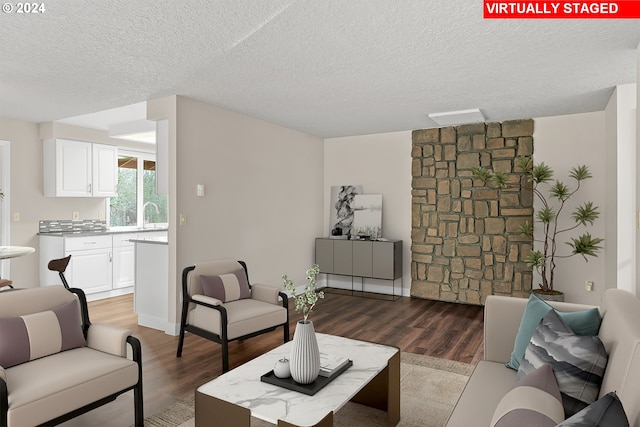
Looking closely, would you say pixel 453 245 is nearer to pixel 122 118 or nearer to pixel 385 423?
pixel 385 423

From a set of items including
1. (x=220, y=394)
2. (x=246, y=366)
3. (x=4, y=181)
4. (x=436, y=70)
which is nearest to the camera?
(x=220, y=394)

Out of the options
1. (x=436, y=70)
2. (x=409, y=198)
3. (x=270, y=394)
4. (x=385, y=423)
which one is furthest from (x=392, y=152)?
(x=270, y=394)

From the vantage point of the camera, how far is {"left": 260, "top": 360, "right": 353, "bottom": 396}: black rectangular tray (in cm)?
196

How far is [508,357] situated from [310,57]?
2515 mm

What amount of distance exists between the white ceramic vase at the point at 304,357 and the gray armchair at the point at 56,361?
1012 mm

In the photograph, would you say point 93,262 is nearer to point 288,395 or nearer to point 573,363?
point 288,395

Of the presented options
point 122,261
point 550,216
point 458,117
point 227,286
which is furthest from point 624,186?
point 122,261

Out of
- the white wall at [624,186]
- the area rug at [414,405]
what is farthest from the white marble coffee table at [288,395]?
the white wall at [624,186]

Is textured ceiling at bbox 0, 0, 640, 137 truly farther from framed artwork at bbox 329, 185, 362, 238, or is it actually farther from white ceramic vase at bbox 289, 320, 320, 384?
framed artwork at bbox 329, 185, 362, 238

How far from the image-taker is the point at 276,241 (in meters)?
5.59

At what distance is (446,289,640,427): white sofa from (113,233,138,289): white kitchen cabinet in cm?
518

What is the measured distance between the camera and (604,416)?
1.03 metres

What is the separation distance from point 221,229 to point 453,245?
3.29 m

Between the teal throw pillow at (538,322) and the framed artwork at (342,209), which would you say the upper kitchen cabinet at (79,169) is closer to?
the framed artwork at (342,209)
